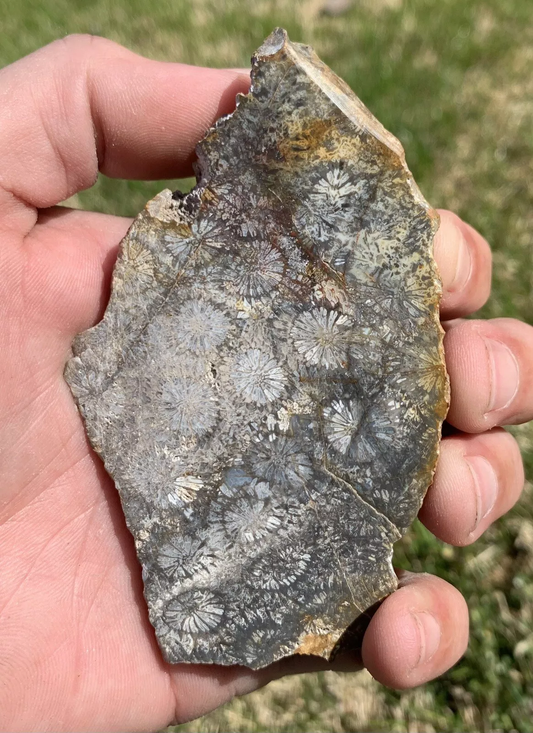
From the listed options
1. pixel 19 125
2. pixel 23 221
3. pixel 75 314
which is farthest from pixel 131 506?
pixel 19 125

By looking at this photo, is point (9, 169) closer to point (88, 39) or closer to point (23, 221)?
point (23, 221)

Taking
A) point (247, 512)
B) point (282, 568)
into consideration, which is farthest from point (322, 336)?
point (282, 568)

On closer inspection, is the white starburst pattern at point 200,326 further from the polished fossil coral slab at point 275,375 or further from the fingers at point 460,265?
the fingers at point 460,265

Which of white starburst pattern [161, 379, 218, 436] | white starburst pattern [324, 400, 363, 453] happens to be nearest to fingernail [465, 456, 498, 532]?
white starburst pattern [324, 400, 363, 453]

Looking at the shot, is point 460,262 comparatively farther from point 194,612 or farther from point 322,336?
point 194,612

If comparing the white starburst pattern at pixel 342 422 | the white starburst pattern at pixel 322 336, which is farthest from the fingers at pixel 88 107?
the white starburst pattern at pixel 342 422

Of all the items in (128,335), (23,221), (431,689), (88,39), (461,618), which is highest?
(88,39)
